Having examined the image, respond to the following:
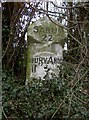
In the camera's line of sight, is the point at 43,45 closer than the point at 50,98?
No

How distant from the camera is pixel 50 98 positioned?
2496 mm

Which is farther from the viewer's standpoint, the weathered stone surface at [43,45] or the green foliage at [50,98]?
the weathered stone surface at [43,45]

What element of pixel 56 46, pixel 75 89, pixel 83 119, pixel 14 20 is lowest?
pixel 83 119

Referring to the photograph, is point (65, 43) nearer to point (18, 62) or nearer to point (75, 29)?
point (75, 29)

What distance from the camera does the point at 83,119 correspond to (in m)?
2.32

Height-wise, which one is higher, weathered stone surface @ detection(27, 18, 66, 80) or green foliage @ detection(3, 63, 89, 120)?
weathered stone surface @ detection(27, 18, 66, 80)

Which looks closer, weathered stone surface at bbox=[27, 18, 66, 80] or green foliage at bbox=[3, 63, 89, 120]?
green foliage at bbox=[3, 63, 89, 120]

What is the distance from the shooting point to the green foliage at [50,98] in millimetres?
2367

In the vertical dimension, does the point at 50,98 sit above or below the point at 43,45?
below

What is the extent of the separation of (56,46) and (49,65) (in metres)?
0.20

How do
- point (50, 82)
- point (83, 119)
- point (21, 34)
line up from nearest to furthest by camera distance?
point (83, 119), point (50, 82), point (21, 34)

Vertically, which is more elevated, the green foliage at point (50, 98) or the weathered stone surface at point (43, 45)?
the weathered stone surface at point (43, 45)

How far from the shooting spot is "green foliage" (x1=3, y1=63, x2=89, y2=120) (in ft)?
7.77

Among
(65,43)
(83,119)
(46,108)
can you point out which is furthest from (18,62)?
(83,119)
